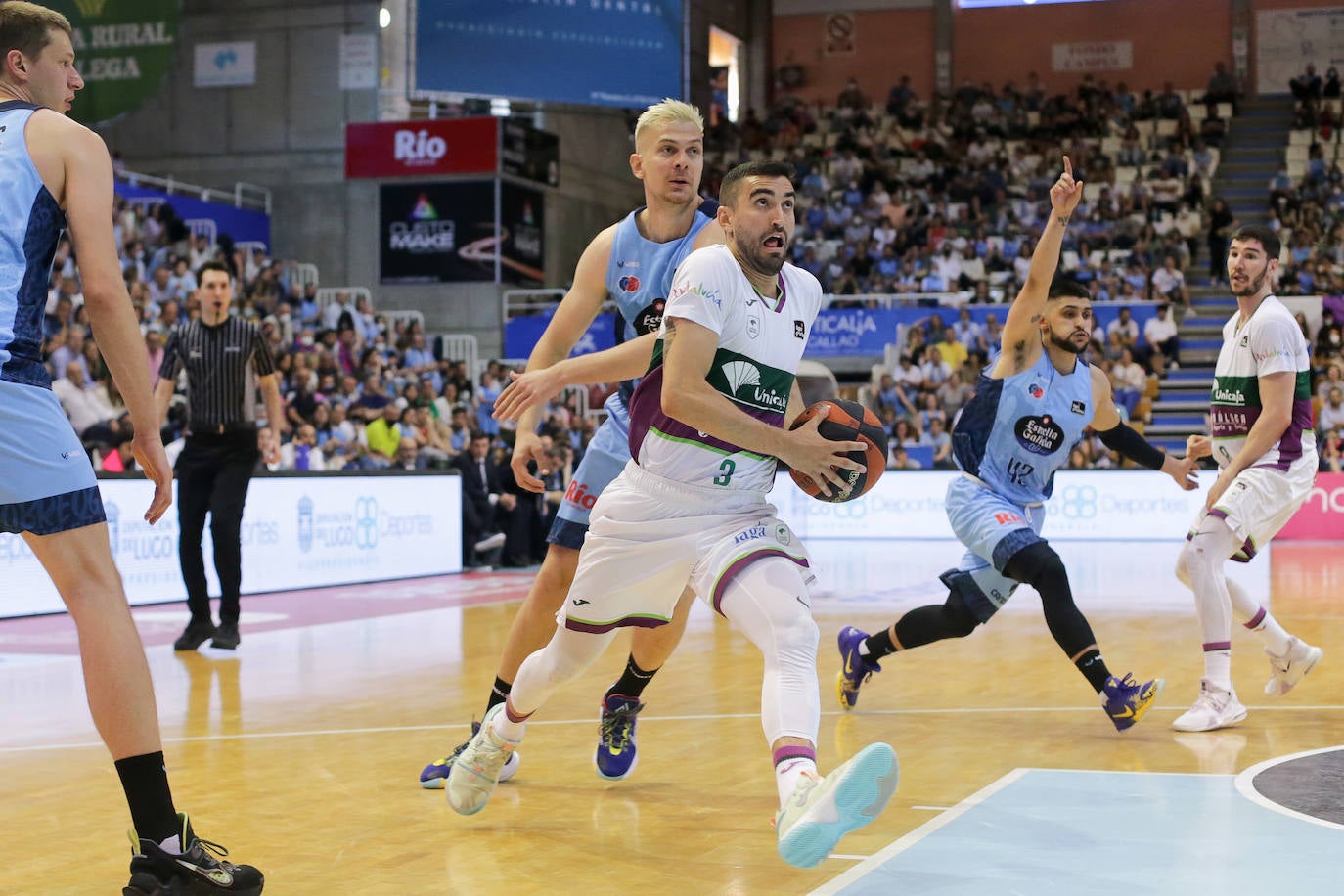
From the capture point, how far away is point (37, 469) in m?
3.43

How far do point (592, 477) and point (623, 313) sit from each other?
586 mm

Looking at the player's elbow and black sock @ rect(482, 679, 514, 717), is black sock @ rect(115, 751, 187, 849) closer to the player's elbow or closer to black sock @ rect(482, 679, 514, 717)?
the player's elbow

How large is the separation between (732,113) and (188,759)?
3061 centimetres

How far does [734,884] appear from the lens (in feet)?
12.6

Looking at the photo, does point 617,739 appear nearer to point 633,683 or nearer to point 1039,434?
point 633,683

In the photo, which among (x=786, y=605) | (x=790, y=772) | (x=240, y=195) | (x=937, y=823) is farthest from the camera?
(x=240, y=195)

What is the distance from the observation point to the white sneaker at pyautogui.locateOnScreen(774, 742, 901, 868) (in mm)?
3355

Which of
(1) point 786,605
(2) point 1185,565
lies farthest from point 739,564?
(2) point 1185,565

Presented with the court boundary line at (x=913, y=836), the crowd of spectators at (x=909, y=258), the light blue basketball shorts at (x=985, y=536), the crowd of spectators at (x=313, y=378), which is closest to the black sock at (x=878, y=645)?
the light blue basketball shorts at (x=985, y=536)

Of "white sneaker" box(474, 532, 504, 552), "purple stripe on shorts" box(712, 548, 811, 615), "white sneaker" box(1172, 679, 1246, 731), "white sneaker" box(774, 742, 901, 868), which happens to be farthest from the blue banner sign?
"white sneaker" box(774, 742, 901, 868)

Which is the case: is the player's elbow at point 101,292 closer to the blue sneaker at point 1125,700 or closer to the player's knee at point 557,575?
the player's knee at point 557,575

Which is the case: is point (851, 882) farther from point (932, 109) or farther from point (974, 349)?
point (932, 109)

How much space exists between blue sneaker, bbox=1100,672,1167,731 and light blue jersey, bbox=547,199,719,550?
2.10 m

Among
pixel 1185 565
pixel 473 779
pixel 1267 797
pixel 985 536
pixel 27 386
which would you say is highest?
pixel 27 386
